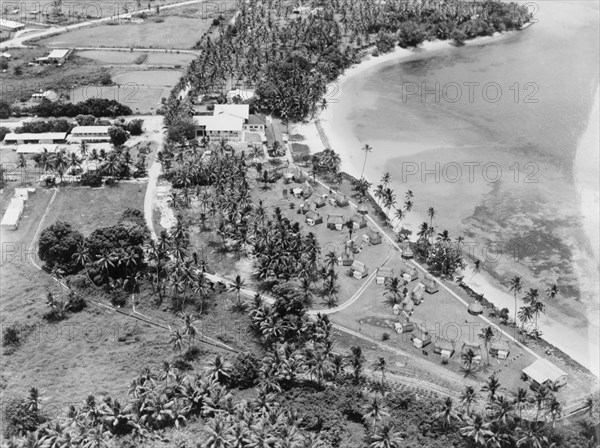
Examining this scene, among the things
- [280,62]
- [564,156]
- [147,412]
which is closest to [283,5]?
[280,62]

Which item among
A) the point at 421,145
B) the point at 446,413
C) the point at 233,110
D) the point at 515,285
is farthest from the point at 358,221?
the point at 233,110

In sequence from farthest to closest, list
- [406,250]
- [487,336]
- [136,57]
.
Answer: [136,57]
[406,250]
[487,336]

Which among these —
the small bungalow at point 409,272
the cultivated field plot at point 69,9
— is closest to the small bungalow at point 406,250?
the small bungalow at point 409,272

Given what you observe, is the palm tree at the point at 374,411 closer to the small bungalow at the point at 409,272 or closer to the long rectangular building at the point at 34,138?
the small bungalow at the point at 409,272

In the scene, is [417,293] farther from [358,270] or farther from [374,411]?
[374,411]

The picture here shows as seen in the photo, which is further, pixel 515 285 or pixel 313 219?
pixel 313 219

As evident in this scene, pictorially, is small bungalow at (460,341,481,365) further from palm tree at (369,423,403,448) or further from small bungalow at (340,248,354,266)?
small bungalow at (340,248,354,266)

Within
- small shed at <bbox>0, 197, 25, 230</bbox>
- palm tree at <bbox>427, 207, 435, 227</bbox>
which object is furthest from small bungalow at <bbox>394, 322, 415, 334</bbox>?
small shed at <bbox>0, 197, 25, 230</bbox>

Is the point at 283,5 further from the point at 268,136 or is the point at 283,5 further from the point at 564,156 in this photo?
the point at 564,156
